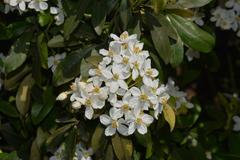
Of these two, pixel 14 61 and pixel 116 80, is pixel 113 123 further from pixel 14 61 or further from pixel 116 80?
pixel 14 61

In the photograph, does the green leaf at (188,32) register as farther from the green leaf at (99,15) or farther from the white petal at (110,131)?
the white petal at (110,131)

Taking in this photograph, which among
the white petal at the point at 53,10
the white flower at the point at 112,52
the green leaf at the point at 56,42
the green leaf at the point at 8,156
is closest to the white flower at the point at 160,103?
the white flower at the point at 112,52

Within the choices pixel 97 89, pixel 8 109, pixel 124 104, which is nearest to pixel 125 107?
pixel 124 104

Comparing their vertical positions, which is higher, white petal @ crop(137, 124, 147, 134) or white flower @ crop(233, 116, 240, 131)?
white petal @ crop(137, 124, 147, 134)

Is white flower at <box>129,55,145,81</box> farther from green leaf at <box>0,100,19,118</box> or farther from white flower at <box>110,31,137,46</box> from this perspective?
green leaf at <box>0,100,19,118</box>

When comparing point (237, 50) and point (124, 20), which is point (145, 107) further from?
point (237, 50)

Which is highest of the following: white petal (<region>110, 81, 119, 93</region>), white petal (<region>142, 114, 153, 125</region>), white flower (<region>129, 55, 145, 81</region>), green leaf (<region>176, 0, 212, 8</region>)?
green leaf (<region>176, 0, 212, 8</region>)

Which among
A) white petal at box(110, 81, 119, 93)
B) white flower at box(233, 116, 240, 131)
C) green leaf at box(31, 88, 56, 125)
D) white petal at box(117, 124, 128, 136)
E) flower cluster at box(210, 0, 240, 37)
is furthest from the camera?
white flower at box(233, 116, 240, 131)

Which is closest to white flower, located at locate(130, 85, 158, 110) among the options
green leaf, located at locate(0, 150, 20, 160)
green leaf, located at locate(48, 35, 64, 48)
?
green leaf, located at locate(48, 35, 64, 48)
